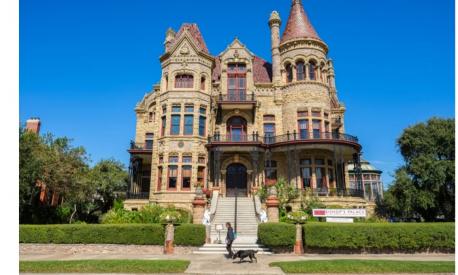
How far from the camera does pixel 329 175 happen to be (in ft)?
92.2

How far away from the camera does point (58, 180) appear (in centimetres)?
2358

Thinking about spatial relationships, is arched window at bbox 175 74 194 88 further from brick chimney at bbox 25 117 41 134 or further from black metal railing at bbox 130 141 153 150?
brick chimney at bbox 25 117 41 134

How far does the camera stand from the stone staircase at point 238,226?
16.7m

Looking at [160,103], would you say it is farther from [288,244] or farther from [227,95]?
[288,244]

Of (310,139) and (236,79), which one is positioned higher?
(236,79)

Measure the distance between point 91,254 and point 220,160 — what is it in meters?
14.1

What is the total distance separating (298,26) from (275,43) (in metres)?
2.55

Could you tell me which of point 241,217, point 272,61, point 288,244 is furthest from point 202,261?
point 272,61

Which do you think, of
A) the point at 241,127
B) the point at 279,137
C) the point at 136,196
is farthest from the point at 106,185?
the point at 279,137

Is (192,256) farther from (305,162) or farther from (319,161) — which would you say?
(319,161)

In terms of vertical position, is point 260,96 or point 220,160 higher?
point 260,96

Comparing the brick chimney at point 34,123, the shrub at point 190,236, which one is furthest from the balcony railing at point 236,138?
the brick chimney at point 34,123

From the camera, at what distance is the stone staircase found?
16656 mm

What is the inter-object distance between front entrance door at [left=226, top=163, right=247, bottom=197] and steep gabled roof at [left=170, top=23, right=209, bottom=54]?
34.9ft
